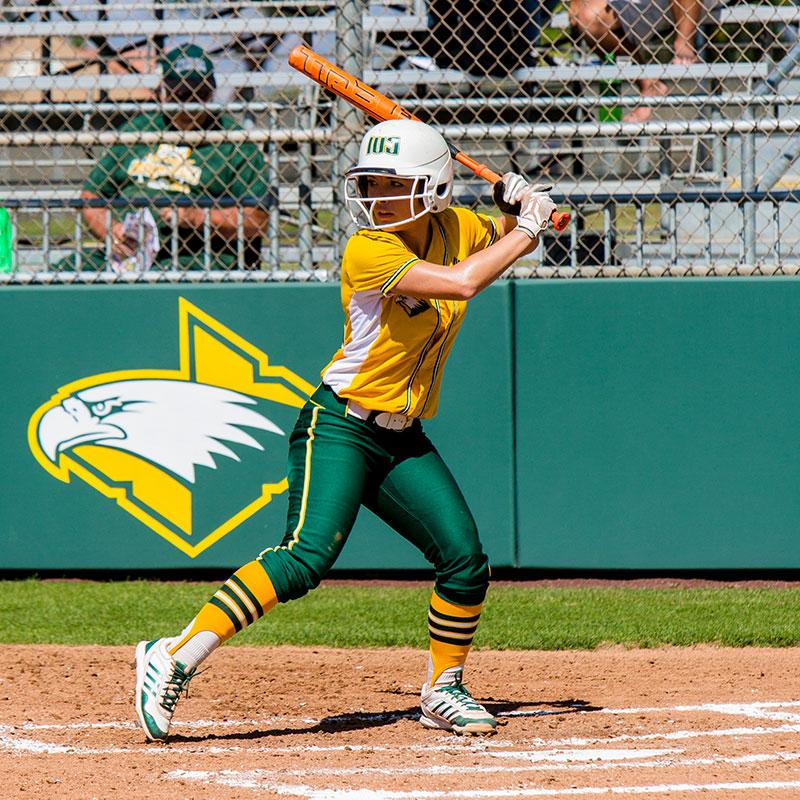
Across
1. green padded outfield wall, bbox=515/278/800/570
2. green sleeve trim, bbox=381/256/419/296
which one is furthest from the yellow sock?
green padded outfield wall, bbox=515/278/800/570

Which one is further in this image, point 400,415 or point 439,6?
point 439,6

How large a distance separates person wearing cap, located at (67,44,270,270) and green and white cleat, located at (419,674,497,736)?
294 cm

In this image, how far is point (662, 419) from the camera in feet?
19.4

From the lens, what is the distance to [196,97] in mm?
7164

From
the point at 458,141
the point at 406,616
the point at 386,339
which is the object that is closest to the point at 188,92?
the point at 458,141

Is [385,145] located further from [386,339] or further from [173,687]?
[173,687]

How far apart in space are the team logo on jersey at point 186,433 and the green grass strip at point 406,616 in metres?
0.38

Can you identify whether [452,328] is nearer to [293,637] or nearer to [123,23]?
[293,637]

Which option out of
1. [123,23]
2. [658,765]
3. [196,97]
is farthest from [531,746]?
[123,23]

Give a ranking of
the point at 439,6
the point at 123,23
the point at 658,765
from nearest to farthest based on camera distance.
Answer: the point at 658,765 → the point at 439,6 → the point at 123,23

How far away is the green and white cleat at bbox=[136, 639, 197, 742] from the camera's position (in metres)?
3.56

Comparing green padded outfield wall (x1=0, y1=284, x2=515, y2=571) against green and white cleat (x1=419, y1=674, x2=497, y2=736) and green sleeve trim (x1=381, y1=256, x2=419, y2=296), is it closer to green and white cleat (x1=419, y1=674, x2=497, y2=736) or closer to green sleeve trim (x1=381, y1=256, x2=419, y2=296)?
green and white cleat (x1=419, y1=674, x2=497, y2=736)

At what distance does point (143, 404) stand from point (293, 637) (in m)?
1.47

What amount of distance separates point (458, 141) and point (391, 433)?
284 cm
